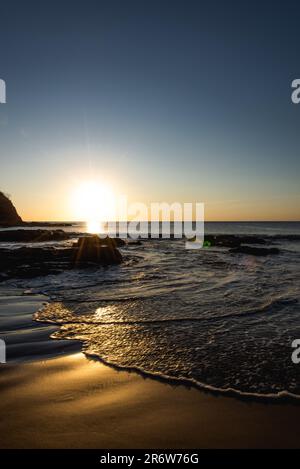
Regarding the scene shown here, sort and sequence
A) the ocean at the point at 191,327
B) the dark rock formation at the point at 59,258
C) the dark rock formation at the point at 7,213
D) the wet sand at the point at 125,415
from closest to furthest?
the wet sand at the point at 125,415 → the ocean at the point at 191,327 → the dark rock formation at the point at 59,258 → the dark rock formation at the point at 7,213

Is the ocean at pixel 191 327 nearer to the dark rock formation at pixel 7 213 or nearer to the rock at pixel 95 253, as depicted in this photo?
the rock at pixel 95 253

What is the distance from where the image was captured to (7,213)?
8631cm

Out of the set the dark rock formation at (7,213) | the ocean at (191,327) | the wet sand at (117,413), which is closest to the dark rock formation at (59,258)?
the ocean at (191,327)

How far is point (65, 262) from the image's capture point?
703 inches

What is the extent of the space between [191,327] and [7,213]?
93132mm

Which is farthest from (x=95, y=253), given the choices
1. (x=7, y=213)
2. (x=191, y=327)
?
(x=7, y=213)

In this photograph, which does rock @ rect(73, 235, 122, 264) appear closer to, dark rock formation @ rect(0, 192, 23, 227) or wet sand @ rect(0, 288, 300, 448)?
wet sand @ rect(0, 288, 300, 448)

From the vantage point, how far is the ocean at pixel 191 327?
4.20 meters

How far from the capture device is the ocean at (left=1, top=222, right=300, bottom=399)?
4203mm

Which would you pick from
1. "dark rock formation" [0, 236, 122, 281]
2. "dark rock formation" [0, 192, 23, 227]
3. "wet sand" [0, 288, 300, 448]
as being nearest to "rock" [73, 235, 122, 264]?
"dark rock formation" [0, 236, 122, 281]

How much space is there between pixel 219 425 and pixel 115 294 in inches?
280

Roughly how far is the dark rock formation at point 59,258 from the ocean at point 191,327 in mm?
3527

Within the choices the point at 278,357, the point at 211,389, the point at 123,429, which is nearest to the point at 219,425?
the point at 211,389
